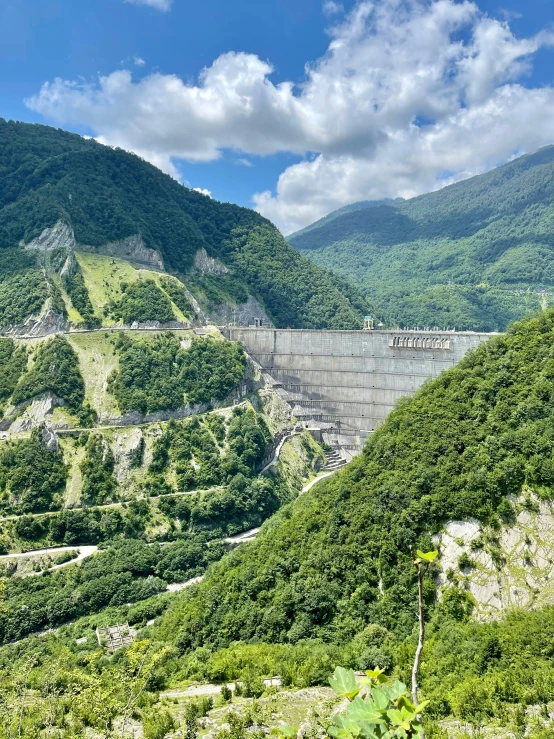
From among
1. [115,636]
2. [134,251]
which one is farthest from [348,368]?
[115,636]

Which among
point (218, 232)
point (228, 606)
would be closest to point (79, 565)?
point (228, 606)

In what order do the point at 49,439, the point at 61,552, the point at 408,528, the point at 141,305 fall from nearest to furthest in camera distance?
1. the point at 408,528
2. the point at 61,552
3. the point at 49,439
4. the point at 141,305

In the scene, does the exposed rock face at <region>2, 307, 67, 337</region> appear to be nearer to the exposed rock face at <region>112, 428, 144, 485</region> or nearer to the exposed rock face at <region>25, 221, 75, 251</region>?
the exposed rock face at <region>25, 221, 75, 251</region>

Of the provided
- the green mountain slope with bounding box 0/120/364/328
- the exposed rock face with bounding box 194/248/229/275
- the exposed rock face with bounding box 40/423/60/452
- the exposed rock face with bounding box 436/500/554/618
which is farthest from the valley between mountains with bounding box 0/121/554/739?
the exposed rock face with bounding box 194/248/229/275

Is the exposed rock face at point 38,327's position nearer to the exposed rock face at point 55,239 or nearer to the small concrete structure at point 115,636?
the exposed rock face at point 55,239

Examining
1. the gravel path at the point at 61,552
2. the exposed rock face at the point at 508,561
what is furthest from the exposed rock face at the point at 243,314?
the exposed rock face at the point at 508,561

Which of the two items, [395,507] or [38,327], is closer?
[395,507]

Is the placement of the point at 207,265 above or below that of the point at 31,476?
above

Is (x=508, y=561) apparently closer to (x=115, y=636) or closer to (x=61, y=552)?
(x=115, y=636)
